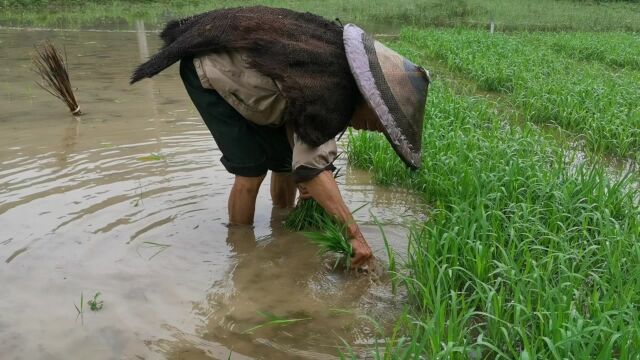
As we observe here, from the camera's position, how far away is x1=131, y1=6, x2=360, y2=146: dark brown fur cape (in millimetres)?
2439

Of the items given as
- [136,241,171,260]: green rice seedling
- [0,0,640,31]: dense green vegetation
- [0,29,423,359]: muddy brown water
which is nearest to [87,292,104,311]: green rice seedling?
[0,29,423,359]: muddy brown water

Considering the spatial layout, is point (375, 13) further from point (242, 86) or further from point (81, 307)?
point (81, 307)

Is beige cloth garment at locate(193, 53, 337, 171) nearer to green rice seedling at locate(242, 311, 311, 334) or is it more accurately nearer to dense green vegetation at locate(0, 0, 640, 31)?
green rice seedling at locate(242, 311, 311, 334)

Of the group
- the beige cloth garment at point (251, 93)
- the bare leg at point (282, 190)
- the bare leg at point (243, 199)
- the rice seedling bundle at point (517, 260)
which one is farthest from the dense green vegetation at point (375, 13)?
the rice seedling bundle at point (517, 260)

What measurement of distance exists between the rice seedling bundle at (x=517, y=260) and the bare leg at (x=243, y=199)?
0.85 metres

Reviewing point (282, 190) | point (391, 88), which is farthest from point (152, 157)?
point (391, 88)

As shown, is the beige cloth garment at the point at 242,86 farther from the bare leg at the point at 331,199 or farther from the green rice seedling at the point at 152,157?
the green rice seedling at the point at 152,157

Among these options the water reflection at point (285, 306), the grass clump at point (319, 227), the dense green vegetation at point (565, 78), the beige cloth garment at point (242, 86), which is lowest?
the water reflection at point (285, 306)

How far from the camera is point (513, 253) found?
2.38 meters

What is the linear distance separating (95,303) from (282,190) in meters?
1.41

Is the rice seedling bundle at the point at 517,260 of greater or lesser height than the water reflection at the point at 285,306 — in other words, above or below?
above

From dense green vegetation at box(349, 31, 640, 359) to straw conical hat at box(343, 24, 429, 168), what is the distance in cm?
44

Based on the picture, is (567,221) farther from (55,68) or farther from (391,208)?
(55,68)

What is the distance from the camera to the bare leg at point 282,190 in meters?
3.44
